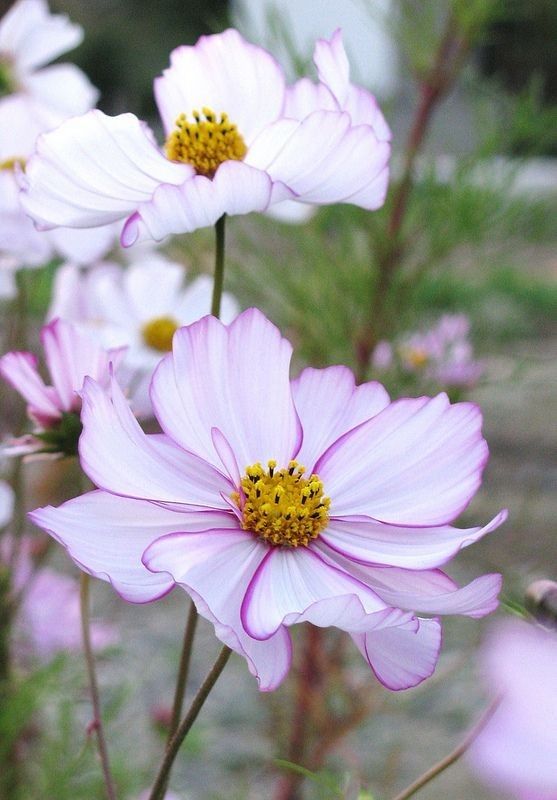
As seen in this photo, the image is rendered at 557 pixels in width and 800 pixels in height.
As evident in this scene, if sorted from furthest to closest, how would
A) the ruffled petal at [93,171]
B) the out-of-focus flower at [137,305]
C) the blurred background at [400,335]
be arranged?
the blurred background at [400,335] → the out-of-focus flower at [137,305] → the ruffled petal at [93,171]

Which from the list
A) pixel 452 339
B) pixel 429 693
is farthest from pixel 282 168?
pixel 429 693

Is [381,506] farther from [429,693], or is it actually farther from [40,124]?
[429,693]

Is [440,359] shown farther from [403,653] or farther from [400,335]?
[403,653]

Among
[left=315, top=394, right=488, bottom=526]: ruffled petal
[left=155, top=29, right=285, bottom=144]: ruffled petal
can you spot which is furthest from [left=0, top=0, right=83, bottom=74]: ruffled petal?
[left=315, top=394, right=488, bottom=526]: ruffled petal

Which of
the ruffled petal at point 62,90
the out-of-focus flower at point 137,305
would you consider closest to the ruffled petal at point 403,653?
the out-of-focus flower at point 137,305

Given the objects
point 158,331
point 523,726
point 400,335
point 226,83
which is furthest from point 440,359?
point 523,726

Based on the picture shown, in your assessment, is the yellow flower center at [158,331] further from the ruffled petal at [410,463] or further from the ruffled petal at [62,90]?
the ruffled petal at [410,463]

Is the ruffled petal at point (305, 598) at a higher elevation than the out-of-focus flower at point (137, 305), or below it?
higher
